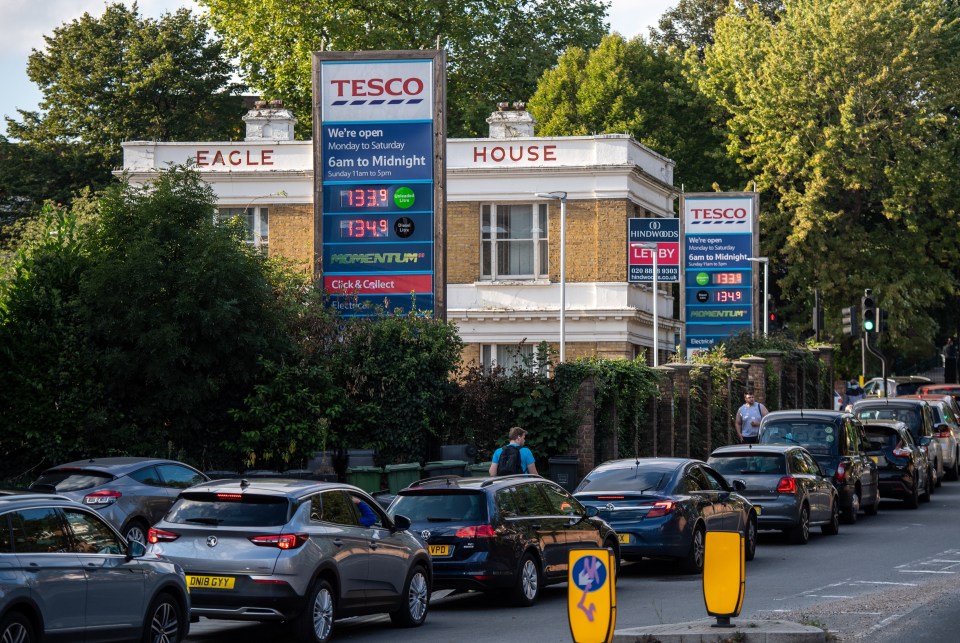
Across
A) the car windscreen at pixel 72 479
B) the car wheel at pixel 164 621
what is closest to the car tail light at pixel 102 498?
the car windscreen at pixel 72 479

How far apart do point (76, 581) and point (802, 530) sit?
13976 mm

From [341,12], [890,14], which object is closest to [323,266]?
[341,12]

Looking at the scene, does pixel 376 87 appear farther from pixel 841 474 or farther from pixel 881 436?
pixel 881 436

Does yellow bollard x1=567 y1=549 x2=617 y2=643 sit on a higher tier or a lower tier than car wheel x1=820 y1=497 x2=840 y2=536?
higher

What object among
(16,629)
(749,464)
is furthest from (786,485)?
(16,629)

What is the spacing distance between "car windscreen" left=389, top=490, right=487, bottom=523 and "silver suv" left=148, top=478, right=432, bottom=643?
1.61 meters

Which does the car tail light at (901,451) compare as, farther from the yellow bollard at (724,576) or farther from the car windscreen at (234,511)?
the car windscreen at (234,511)

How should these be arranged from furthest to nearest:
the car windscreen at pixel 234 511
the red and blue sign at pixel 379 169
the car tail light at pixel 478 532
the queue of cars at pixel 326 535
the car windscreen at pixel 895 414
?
the car windscreen at pixel 895 414 < the red and blue sign at pixel 379 169 < the car tail light at pixel 478 532 < the car windscreen at pixel 234 511 < the queue of cars at pixel 326 535

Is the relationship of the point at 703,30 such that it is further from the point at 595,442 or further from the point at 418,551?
the point at 418,551

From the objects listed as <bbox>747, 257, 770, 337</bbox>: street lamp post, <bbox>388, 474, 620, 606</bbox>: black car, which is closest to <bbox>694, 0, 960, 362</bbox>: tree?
<bbox>747, 257, 770, 337</bbox>: street lamp post

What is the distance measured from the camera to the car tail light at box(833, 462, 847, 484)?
25.7m

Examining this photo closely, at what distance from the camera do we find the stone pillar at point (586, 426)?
1099 inches

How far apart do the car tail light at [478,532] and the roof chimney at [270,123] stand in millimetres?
34205

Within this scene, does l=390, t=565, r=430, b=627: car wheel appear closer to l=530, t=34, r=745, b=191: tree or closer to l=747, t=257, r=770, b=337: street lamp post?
l=747, t=257, r=770, b=337: street lamp post
